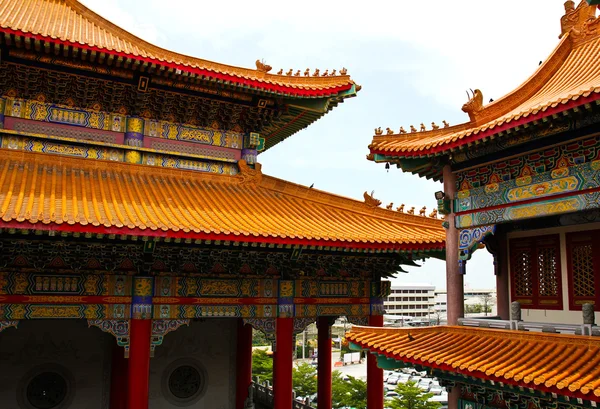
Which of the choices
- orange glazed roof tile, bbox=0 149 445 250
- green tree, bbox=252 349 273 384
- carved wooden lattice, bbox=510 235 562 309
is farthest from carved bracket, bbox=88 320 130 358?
green tree, bbox=252 349 273 384

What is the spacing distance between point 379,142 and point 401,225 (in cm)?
300

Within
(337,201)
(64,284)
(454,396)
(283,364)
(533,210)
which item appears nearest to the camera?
(533,210)

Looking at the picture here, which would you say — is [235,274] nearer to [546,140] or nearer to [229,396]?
[229,396]

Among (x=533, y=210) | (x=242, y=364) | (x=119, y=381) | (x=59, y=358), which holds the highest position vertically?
(x=533, y=210)

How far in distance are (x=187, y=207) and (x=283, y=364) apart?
12.8 ft

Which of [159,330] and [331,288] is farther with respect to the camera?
[331,288]

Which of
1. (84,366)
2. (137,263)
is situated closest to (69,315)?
(137,263)

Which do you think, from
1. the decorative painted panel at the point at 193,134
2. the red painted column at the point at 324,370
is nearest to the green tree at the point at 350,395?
the red painted column at the point at 324,370

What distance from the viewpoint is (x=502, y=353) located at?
768cm

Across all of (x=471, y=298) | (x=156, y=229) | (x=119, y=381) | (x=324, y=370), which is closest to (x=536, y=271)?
(x=156, y=229)

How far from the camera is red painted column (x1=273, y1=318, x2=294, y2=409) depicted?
36.7ft

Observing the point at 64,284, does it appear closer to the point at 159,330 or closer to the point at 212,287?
the point at 159,330

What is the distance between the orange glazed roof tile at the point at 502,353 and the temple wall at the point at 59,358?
245 inches

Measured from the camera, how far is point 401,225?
41.4ft
